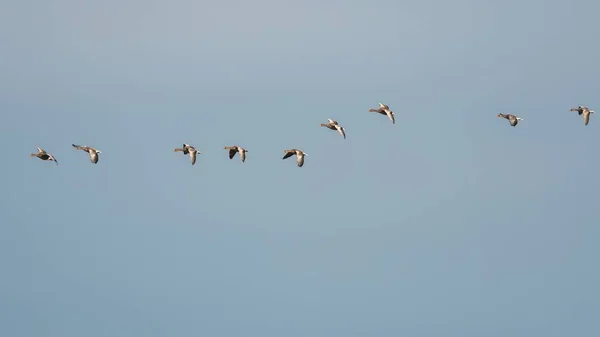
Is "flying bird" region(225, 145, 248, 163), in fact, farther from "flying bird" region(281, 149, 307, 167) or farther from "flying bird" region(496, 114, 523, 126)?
"flying bird" region(496, 114, 523, 126)

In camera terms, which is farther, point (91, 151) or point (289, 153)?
point (289, 153)

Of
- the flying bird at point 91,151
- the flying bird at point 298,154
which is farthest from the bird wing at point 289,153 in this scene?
the flying bird at point 91,151

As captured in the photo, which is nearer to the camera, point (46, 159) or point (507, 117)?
point (46, 159)

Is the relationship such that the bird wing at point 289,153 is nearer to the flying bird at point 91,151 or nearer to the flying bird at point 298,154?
the flying bird at point 298,154

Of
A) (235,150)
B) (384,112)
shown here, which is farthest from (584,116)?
(235,150)

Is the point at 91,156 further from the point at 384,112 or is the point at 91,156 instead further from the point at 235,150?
the point at 384,112

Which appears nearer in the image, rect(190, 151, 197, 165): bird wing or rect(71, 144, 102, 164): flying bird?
rect(71, 144, 102, 164): flying bird

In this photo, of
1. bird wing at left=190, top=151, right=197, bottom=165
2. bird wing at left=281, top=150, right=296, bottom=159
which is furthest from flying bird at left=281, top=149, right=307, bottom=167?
bird wing at left=190, top=151, right=197, bottom=165

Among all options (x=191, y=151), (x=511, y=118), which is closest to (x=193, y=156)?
(x=191, y=151)

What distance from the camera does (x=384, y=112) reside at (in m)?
180

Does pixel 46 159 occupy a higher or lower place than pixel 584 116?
lower

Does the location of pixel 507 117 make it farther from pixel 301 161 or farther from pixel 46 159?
pixel 46 159

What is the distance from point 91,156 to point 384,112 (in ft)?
88.2

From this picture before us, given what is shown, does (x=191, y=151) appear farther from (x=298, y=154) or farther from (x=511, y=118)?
(x=511, y=118)
